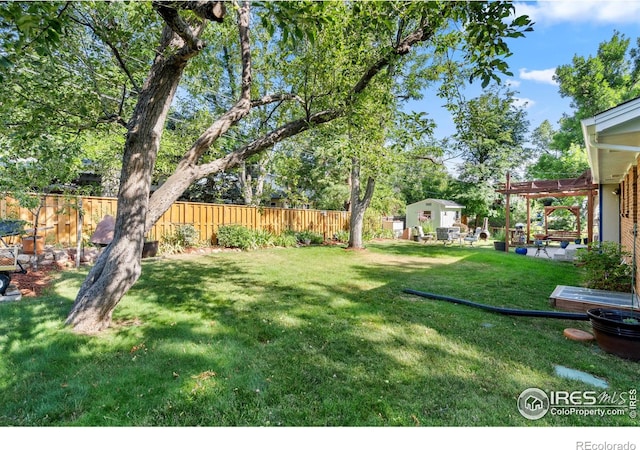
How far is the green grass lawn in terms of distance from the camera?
7.41ft

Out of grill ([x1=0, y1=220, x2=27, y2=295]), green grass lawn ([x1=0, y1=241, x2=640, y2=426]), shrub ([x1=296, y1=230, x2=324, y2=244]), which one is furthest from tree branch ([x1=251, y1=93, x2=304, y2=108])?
shrub ([x1=296, y1=230, x2=324, y2=244])

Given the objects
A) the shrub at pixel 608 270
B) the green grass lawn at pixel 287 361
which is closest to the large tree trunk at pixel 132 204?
the green grass lawn at pixel 287 361

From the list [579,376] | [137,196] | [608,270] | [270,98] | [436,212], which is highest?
[270,98]

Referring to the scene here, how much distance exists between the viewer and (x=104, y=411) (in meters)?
2.24

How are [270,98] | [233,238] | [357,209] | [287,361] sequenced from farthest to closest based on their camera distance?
[357,209], [233,238], [270,98], [287,361]

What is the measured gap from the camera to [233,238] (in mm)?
12812

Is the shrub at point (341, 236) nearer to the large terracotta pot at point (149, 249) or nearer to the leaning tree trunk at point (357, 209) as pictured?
the leaning tree trunk at point (357, 209)

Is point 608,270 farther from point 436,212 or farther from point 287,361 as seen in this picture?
point 436,212

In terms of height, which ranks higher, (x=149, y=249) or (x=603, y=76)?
(x=603, y=76)

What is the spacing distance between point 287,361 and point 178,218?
1031 centimetres

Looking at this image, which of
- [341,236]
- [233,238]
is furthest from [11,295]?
[341,236]

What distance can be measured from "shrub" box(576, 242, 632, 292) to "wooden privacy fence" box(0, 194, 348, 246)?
8236mm

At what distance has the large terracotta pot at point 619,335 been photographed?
3174 mm

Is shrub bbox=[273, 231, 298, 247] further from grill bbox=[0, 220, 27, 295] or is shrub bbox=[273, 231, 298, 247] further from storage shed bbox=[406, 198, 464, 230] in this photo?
storage shed bbox=[406, 198, 464, 230]
